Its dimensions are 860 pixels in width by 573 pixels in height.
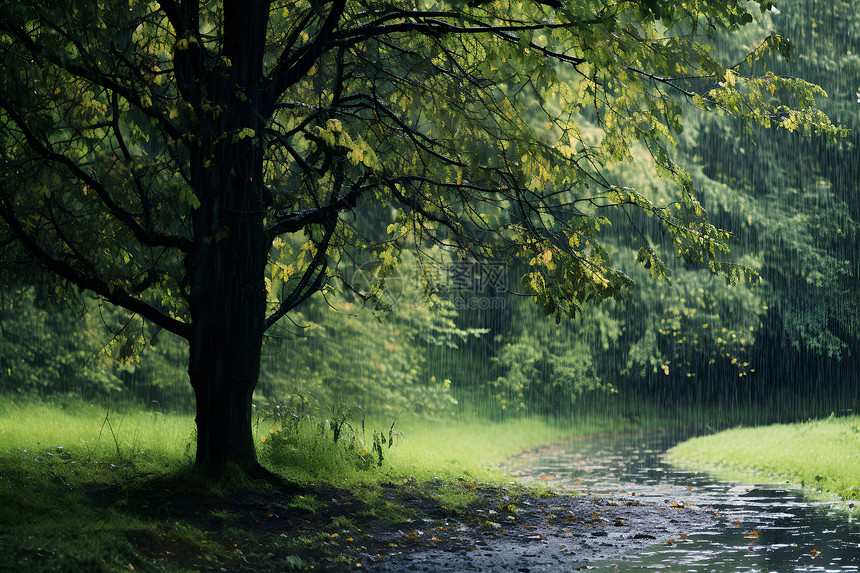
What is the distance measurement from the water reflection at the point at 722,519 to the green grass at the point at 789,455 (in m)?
0.72

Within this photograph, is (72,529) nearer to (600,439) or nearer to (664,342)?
(600,439)

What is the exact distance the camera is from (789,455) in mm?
15359

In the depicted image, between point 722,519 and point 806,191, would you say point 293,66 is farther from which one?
point 806,191

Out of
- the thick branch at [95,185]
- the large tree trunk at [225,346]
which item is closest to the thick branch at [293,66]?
the large tree trunk at [225,346]

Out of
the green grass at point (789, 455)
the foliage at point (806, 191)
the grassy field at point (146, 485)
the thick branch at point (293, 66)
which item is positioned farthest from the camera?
the foliage at point (806, 191)

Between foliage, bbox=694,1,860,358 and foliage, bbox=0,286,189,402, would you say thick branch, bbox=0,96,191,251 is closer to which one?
foliage, bbox=0,286,189,402

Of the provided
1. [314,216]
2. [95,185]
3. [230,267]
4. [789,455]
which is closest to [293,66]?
[314,216]

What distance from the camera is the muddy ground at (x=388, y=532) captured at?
6777mm

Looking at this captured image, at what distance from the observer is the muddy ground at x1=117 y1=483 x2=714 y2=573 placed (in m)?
6.78

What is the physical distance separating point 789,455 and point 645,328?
9122 mm

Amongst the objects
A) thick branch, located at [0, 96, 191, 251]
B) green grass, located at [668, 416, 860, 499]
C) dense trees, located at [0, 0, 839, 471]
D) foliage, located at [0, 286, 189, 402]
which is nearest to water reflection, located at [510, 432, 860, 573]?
green grass, located at [668, 416, 860, 499]

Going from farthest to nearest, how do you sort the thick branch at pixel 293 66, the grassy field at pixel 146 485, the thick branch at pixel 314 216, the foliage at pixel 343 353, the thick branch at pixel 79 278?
the foliage at pixel 343 353 < the thick branch at pixel 314 216 < the thick branch at pixel 293 66 < the thick branch at pixel 79 278 < the grassy field at pixel 146 485

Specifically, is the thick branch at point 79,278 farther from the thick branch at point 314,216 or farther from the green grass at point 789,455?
the green grass at point 789,455

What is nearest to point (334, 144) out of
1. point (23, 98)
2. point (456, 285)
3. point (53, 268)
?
point (53, 268)
